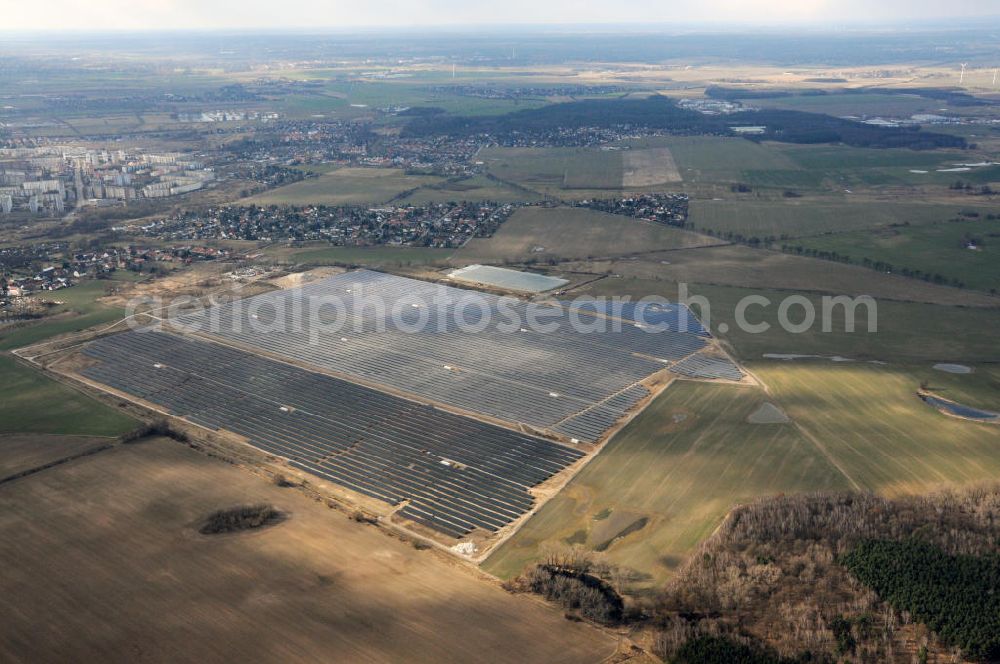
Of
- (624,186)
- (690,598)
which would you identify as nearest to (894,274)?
(624,186)

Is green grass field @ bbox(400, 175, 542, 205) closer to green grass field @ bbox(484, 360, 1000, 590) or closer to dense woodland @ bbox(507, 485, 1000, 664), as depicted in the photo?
green grass field @ bbox(484, 360, 1000, 590)

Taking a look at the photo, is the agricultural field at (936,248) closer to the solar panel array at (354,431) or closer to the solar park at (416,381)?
the solar park at (416,381)

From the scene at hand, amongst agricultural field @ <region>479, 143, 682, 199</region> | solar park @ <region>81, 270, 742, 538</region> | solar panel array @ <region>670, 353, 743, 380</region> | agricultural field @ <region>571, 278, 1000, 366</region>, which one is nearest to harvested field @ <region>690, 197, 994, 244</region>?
agricultural field @ <region>479, 143, 682, 199</region>

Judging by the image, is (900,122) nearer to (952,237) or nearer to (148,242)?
(952,237)

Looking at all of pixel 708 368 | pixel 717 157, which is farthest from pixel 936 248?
pixel 717 157

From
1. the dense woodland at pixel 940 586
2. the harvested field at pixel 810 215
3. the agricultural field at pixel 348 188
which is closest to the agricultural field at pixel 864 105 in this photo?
the harvested field at pixel 810 215

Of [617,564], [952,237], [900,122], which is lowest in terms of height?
[617,564]
